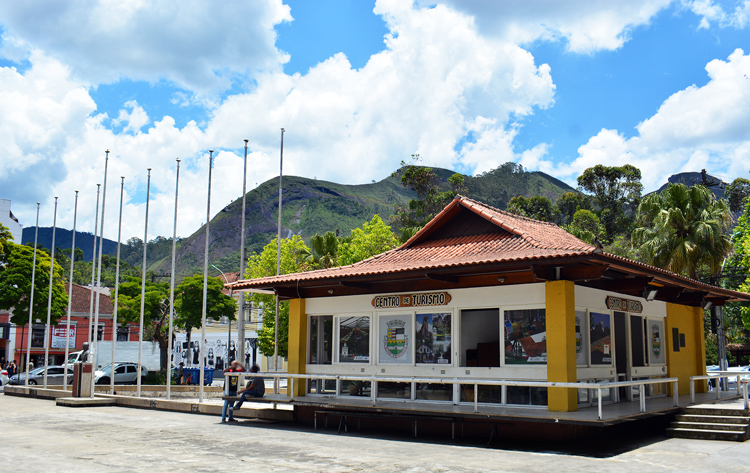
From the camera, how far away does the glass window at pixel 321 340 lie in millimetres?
17734

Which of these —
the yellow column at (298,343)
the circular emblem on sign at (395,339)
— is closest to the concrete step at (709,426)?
the circular emblem on sign at (395,339)

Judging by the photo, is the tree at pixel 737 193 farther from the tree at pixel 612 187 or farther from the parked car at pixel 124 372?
the parked car at pixel 124 372

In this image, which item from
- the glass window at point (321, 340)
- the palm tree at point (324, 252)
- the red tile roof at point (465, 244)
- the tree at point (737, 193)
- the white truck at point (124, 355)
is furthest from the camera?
the tree at point (737, 193)

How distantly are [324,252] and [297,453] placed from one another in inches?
1075

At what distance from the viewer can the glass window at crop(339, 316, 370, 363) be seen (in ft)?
55.0

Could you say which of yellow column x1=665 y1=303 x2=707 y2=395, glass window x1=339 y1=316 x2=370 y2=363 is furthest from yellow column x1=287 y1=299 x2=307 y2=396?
yellow column x1=665 y1=303 x2=707 y2=395

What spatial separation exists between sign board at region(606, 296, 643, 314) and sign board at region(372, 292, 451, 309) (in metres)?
3.90

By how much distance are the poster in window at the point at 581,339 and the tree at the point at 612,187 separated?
65.0 metres

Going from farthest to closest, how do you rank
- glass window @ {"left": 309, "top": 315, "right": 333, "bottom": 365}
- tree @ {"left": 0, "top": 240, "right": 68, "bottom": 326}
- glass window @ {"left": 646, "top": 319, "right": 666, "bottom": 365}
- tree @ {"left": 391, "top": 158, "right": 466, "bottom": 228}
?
tree @ {"left": 391, "top": 158, "right": 466, "bottom": 228}
tree @ {"left": 0, "top": 240, "right": 68, "bottom": 326}
glass window @ {"left": 309, "top": 315, "right": 333, "bottom": 365}
glass window @ {"left": 646, "top": 319, "right": 666, "bottom": 365}

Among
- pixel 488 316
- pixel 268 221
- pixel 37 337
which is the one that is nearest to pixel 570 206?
pixel 37 337

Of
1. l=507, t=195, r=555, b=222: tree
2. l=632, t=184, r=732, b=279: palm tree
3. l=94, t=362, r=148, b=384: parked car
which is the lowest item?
l=94, t=362, r=148, b=384: parked car

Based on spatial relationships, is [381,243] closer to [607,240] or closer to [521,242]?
[521,242]

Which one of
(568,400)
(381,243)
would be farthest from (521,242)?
(381,243)

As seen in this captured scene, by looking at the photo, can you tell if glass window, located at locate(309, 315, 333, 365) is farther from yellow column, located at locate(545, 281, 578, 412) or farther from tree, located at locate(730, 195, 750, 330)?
tree, located at locate(730, 195, 750, 330)
